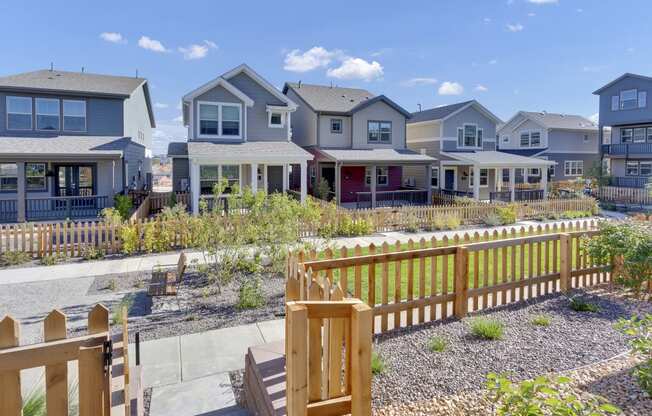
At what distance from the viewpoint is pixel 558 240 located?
7727 millimetres

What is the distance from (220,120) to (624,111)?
3470 cm

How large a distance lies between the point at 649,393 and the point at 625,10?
17.3 meters

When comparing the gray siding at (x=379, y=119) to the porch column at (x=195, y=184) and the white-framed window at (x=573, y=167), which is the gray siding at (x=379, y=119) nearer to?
the porch column at (x=195, y=184)

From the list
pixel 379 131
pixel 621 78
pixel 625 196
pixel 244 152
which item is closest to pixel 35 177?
pixel 244 152

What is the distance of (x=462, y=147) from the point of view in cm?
3091

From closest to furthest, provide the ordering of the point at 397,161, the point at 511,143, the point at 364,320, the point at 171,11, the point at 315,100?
the point at 364,320 < the point at 171,11 < the point at 397,161 < the point at 315,100 < the point at 511,143

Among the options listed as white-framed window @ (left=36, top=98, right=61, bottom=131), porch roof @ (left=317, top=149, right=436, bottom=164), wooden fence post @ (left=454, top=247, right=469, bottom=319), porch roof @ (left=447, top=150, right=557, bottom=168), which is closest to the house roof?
white-framed window @ (left=36, top=98, right=61, bottom=131)

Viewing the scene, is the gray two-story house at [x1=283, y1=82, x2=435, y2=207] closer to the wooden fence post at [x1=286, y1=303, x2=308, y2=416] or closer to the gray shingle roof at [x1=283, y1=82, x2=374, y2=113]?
the gray shingle roof at [x1=283, y1=82, x2=374, y2=113]

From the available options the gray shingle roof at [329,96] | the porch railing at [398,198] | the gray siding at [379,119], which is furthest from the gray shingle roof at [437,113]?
the porch railing at [398,198]

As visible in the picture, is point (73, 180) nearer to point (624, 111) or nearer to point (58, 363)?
point (58, 363)

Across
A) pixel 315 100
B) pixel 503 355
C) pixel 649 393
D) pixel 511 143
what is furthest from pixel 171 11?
pixel 511 143

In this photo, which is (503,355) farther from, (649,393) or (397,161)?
(397,161)

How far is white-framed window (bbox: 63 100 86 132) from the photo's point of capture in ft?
70.1

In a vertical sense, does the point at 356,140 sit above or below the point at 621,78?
below
